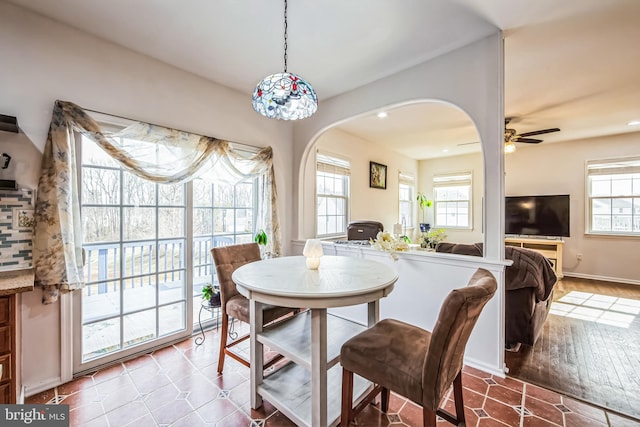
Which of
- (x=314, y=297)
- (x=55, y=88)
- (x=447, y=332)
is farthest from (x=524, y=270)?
(x=55, y=88)

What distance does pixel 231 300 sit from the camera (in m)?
2.12

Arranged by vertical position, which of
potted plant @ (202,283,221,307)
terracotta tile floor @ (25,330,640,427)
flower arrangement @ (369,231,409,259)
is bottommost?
terracotta tile floor @ (25,330,640,427)

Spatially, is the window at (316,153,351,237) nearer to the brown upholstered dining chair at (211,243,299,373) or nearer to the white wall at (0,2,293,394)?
the brown upholstered dining chair at (211,243,299,373)

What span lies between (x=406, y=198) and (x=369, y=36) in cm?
503

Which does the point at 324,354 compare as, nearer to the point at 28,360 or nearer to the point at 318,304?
the point at 318,304

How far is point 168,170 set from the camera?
95.8 inches

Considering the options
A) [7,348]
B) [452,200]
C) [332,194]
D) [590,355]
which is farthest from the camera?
[452,200]

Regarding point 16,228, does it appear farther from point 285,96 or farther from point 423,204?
point 423,204

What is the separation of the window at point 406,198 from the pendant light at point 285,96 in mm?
5041

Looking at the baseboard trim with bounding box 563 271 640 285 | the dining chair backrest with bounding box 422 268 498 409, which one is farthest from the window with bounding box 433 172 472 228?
the dining chair backrest with bounding box 422 268 498 409

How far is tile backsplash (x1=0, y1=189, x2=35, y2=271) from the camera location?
172 cm

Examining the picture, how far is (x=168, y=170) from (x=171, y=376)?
5.74ft

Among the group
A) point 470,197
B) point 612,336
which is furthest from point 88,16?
point 470,197

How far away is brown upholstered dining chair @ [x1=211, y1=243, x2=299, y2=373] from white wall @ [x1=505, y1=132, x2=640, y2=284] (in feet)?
19.0
